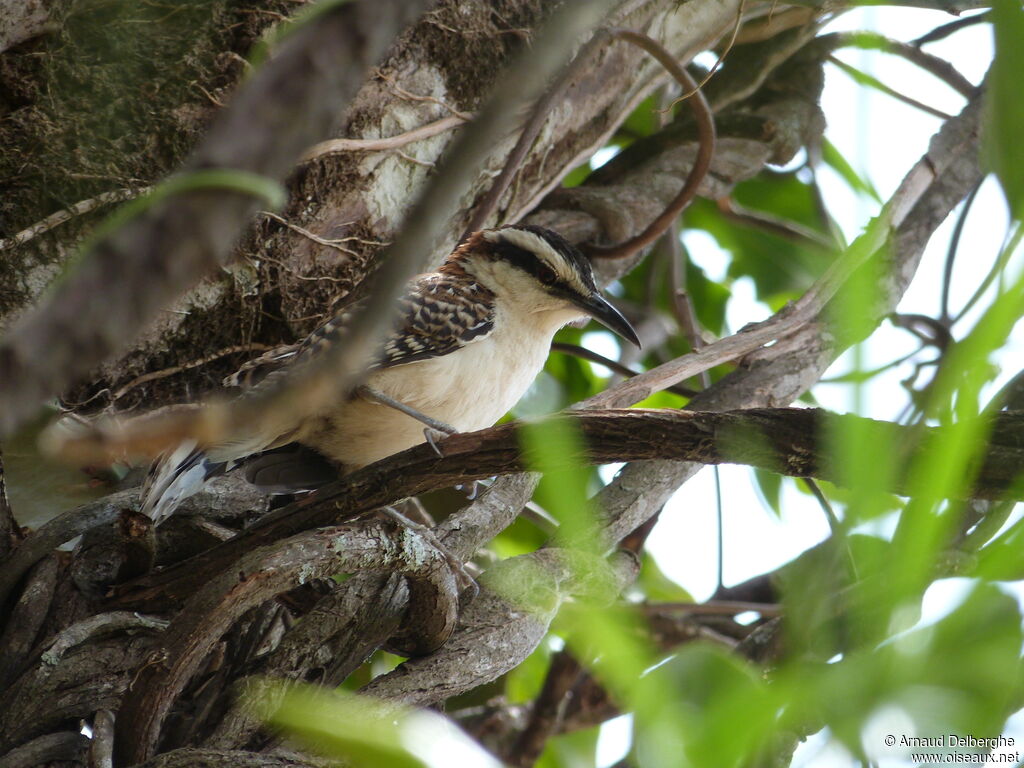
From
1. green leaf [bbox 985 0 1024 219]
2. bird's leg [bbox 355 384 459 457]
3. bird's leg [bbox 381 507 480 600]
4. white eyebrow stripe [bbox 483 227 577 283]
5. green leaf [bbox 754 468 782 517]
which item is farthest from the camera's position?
green leaf [bbox 754 468 782 517]

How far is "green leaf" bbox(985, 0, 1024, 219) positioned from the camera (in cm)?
62

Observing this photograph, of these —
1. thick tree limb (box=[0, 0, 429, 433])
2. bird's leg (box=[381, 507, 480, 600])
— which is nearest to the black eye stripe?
bird's leg (box=[381, 507, 480, 600])

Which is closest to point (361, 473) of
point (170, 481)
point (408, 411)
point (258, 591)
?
point (258, 591)

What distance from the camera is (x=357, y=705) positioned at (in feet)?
4.21

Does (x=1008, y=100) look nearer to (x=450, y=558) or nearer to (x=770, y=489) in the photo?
(x=450, y=558)

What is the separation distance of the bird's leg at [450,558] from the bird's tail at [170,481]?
0.40m

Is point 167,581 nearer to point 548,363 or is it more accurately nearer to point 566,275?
point 566,275

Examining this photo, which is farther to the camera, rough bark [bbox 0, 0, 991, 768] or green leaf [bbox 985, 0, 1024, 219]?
rough bark [bbox 0, 0, 991, 768]

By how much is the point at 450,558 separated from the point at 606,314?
3.77 feet

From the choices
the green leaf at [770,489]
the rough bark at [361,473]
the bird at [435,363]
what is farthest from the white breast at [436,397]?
the green leaf at [770,489]

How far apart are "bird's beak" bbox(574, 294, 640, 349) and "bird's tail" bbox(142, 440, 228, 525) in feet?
4.24

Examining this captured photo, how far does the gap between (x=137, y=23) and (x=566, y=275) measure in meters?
1.30

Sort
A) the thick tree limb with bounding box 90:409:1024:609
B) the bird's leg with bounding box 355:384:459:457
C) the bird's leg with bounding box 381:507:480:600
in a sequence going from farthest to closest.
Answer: the bird's leg with bounding box 355:384:459:457, the bird's leg with bounding box 381:507:480:600, the thick tree limb with bounding box 90:409:1024:609

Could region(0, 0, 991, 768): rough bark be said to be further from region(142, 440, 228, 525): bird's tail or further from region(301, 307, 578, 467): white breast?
region(301, 307, 578, 467): white breast
